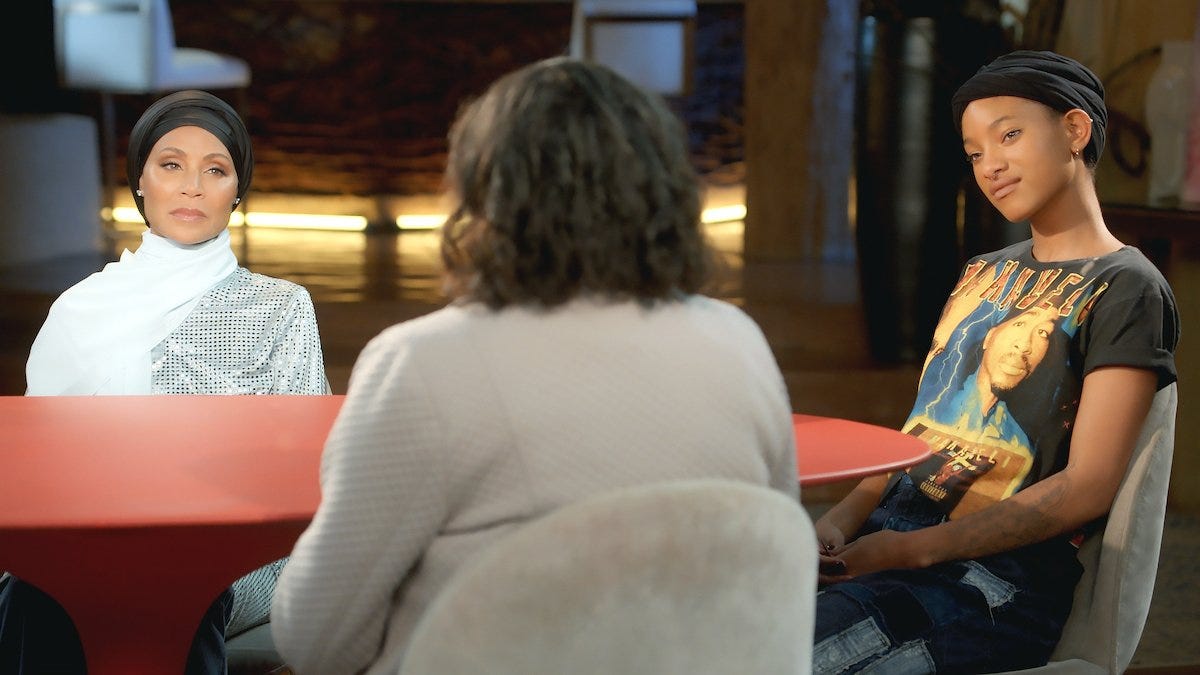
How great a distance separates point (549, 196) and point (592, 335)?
0.12 metres

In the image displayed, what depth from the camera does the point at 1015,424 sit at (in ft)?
6.07

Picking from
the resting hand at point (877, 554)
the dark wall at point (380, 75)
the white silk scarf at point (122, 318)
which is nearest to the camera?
the resting hand at point (877, 554)

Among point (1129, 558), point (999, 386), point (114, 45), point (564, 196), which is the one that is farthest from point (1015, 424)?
point (114, 45)

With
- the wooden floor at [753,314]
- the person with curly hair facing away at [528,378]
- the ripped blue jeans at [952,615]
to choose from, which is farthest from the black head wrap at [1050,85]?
the wooden floor at [753,314]

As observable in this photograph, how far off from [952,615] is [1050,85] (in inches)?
26.5

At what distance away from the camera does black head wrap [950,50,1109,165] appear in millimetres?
1884

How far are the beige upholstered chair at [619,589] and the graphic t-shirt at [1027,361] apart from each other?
76cm

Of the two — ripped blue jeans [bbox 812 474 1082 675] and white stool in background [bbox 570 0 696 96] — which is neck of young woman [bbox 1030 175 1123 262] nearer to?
ripped blue jeans [bbox 812 474 1082 675]

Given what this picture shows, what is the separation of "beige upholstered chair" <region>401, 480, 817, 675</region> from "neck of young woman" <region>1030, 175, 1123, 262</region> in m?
0.90

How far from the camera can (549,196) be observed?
1.22 meters

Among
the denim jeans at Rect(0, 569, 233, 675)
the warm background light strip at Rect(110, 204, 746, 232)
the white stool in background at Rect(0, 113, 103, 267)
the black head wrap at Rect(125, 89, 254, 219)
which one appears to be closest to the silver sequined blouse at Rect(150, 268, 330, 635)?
the black head wrap at Rect(125, 89, 254, 219)

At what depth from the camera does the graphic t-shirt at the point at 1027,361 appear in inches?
69.2

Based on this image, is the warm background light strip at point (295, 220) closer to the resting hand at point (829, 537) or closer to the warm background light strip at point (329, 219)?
the warm background light strip at point (329, 219)

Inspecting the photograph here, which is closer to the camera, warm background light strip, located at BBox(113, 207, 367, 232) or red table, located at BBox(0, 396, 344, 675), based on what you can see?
red table, located at BBox(0, 396, 344, 675)
